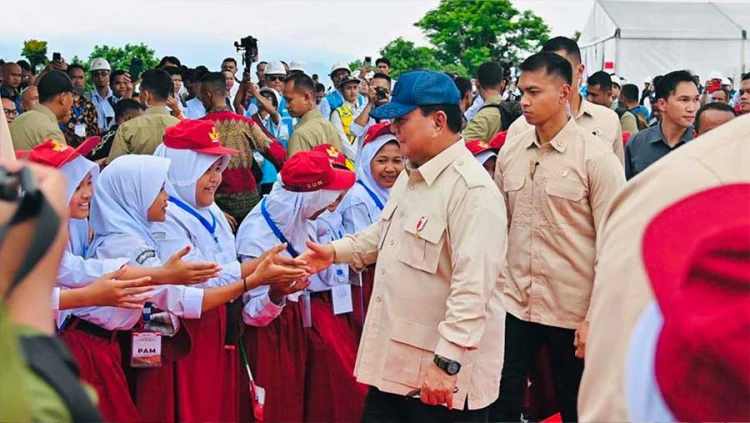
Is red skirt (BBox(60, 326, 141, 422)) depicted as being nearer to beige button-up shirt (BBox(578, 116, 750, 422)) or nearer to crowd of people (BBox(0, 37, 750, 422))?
crowd of people (BBox(0, 37, 750, 422))

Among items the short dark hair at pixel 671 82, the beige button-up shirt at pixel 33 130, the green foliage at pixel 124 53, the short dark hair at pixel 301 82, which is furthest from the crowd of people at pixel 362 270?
the green foliage at pixel 124 53

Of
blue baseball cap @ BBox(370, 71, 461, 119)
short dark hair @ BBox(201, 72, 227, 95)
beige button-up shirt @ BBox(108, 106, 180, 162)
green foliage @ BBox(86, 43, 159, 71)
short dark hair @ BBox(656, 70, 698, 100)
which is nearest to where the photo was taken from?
blue baseball cap @ BBox(370, 71, 461, 119)

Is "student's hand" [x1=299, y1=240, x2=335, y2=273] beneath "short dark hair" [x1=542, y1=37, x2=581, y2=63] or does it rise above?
beneath

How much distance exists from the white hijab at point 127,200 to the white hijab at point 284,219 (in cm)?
62

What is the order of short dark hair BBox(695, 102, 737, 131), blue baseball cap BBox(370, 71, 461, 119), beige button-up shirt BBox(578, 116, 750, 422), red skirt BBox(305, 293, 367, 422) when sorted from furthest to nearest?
short dark hair BBox(695, 102, 737, 131) → red skirt BBox(305, 293, 367, 422) → blue baseball cap BBox(370, 71, 461, 119) → beige button-up shirt BBox(578, 116, 750, 422)

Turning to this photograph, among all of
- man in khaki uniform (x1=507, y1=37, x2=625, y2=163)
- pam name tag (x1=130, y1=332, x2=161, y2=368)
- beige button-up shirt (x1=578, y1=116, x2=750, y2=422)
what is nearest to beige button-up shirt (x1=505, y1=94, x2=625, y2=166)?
man in khaki uniform (x1=507, y1=37, x2=625, y2=163)

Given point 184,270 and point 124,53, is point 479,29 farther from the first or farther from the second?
point 184,270

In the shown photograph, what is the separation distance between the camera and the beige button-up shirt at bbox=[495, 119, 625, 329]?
12.8 ft

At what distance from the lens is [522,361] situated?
417cm

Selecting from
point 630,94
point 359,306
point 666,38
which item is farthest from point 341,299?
point 666,38

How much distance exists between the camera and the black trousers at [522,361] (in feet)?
13.5

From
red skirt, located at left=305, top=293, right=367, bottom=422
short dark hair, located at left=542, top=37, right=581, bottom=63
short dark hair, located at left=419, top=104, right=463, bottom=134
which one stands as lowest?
red skirt, located at left=305, top=293, right=367, bottom=422

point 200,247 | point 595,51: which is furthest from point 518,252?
point 595,51

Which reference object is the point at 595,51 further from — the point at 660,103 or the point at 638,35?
the point at 660,103
